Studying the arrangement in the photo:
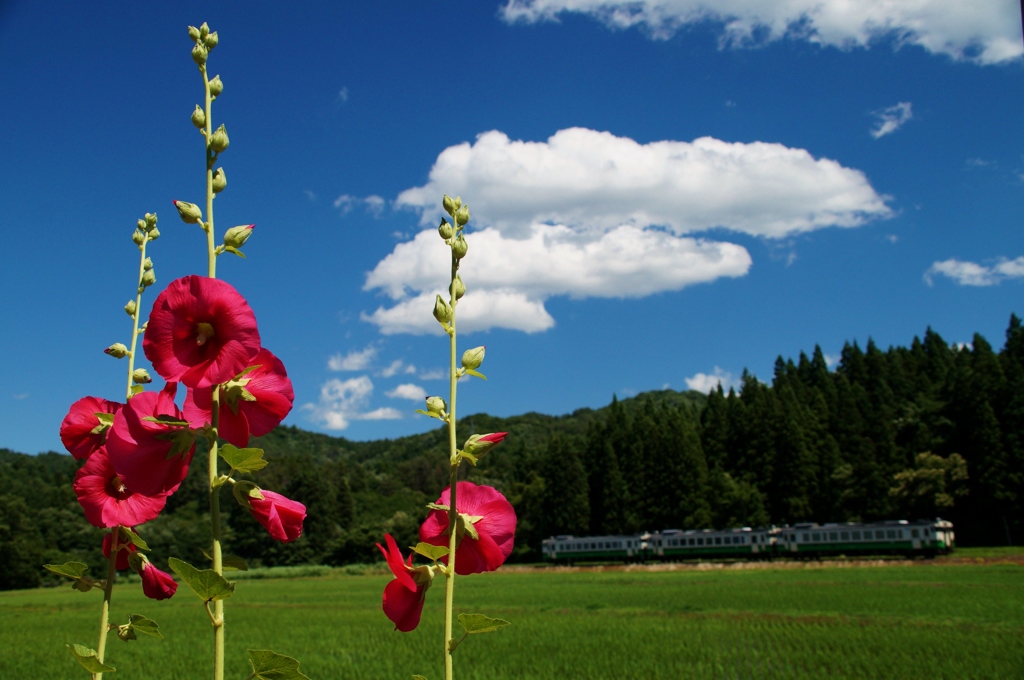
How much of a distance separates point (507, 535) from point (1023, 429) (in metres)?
57.8

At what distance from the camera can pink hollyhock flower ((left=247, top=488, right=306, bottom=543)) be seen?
1.22 m

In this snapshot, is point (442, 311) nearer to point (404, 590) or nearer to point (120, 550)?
point (404, 590)

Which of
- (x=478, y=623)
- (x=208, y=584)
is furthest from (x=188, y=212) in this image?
(x=478, y=623)

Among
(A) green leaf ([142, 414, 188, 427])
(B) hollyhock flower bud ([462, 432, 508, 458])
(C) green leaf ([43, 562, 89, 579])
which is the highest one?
(A) green leaf ([142, 414, 188, 427])

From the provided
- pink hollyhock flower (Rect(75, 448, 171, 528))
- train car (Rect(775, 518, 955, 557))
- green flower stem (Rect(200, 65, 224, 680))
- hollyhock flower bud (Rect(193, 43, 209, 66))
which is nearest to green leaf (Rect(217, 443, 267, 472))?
green flower stem (Rect(200, 65, 224, 680))

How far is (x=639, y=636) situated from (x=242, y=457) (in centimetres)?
1528

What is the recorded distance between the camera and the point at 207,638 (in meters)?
17.9

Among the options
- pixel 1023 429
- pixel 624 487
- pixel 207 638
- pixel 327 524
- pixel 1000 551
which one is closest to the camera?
pixel 207 638

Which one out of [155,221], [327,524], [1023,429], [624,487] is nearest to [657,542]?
[624,487]

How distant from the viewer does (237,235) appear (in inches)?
51.0

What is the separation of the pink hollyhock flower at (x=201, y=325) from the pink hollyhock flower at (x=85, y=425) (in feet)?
2.03

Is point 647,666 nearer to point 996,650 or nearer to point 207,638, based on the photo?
point 996,650

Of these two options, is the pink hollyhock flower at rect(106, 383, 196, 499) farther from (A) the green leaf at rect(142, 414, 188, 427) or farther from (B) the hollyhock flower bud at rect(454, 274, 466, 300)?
(B) the hollyhock flower bud at rect(454, 274, 466, 300)

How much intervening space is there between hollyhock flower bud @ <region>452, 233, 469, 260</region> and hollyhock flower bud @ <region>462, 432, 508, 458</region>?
378 millimetres
